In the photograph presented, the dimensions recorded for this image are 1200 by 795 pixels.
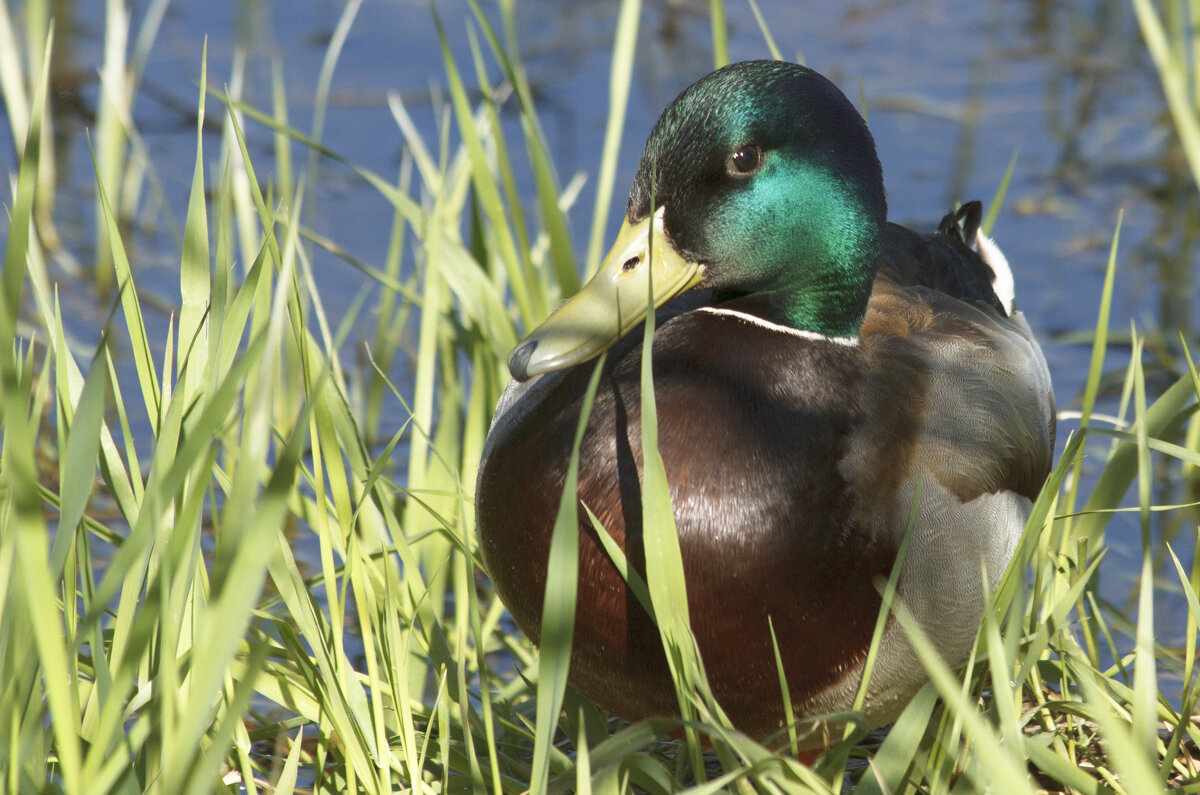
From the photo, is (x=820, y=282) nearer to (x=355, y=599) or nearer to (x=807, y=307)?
(x=807, y=307)

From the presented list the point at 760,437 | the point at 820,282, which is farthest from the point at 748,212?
the point at 760,437

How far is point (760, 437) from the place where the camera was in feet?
7.04

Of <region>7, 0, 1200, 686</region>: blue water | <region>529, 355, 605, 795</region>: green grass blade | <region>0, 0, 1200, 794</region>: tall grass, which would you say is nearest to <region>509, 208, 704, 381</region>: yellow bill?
<region>0, 0, 1200, 794</region>: tall grass

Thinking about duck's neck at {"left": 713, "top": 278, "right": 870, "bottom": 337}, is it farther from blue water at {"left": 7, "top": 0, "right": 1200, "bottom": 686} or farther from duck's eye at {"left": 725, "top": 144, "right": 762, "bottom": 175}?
blue water at {"left": 7, "top": 0, "right": 1200, "bottom": 686}

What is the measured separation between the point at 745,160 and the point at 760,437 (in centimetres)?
44

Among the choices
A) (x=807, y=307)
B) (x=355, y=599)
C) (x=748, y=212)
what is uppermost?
(x=748, y=212)

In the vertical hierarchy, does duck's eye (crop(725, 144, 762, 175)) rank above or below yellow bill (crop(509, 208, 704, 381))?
above

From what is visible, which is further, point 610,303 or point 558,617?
point 610,303

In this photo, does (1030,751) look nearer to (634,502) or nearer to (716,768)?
(634,502)

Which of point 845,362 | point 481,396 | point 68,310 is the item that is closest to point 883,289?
point 845,362

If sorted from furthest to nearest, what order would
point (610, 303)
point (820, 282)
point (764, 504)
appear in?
point (820, 282) < point (610, 303) < point (764, 504)

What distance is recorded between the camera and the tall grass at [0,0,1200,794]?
1461 mm

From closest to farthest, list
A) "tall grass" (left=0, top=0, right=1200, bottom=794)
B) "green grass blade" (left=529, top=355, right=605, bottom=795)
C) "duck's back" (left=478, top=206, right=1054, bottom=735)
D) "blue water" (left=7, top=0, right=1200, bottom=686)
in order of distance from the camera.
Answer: "tall grass" (left=0, top=0, right=1200, bottom=794), "green grass blade" (left=529, top=355, right=605, bottom=795), "duck's back" (left=478, top=206, right=1054, bottom=735), "blue water" (left=7, top=0, right=1200, bottom=686)

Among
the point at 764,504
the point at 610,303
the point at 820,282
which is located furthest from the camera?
the point at 820,282
